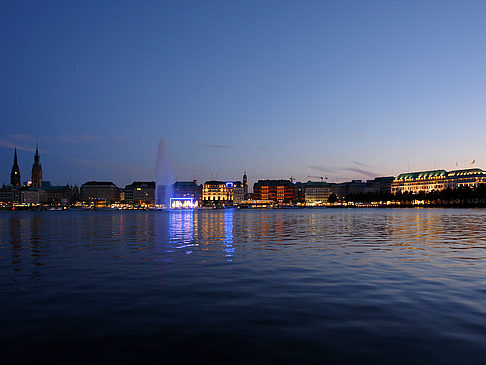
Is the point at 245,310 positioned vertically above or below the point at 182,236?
above

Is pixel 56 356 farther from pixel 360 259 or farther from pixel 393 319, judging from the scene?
pixel 360 259

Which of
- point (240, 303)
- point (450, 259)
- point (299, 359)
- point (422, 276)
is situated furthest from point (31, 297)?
point (450, 259)

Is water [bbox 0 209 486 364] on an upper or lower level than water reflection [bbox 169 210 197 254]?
upper

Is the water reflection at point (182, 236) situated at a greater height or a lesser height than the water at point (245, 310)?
lesser

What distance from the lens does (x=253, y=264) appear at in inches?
859

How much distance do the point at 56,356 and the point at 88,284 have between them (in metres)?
8.10

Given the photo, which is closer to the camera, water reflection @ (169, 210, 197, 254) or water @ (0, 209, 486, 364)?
water @ (0, 209, 486, 364)

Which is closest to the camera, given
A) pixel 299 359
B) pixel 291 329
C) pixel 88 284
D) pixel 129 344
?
pixel 299 359

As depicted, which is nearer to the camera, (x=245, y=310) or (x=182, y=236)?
(x=245, y=310)

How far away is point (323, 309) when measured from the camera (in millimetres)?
12141

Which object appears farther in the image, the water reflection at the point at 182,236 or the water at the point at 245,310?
the water reflection at the point at 182,236

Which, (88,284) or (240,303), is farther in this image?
(88,284)

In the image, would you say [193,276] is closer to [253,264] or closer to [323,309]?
[253,264]

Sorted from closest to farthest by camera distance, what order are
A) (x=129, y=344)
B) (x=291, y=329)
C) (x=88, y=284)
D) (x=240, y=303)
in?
(x=129, y=344) → (x=291, y=329) → (x=240, y=303) → (x=88, y=284)
